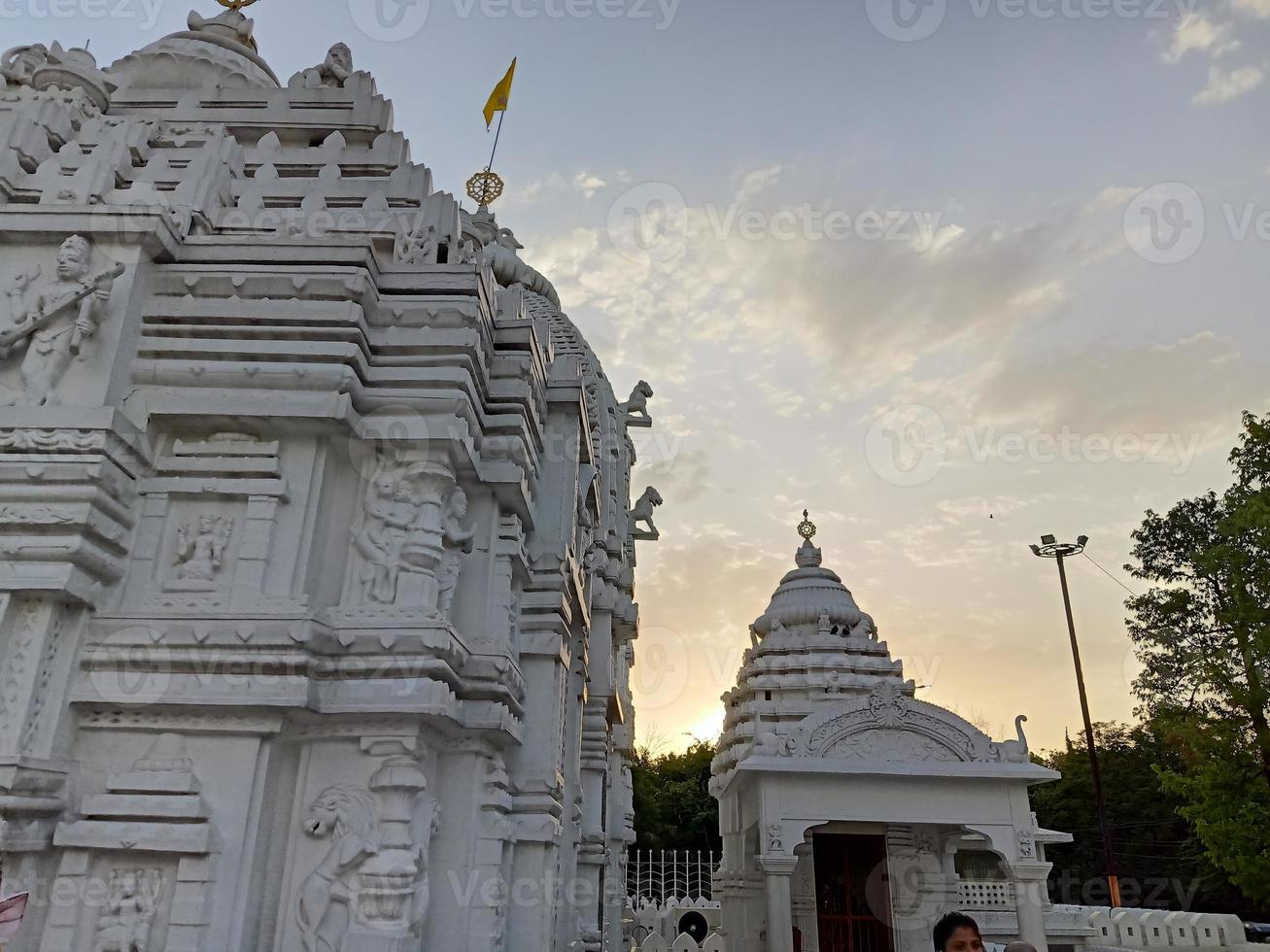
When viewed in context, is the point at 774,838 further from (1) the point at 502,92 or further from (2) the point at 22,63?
(2) the point at 22,63

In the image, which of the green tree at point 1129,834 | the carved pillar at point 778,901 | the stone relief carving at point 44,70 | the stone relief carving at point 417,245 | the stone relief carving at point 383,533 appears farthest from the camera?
the green tree at point 1129,834

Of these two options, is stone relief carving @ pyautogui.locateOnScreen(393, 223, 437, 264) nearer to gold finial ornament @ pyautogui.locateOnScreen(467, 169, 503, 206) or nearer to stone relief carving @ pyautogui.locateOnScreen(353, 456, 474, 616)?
stone relief carving @ pyautogui.locateOnScreen(353, 456, 474, 616)

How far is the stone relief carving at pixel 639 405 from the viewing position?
70.9ft

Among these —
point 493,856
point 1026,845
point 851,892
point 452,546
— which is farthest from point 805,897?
point 452,546

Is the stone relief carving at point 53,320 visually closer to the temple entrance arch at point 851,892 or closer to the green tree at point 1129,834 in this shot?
the temple entrance arch at point 851,892

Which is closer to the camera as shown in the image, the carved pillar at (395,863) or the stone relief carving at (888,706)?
the carved pillar at (395,863)

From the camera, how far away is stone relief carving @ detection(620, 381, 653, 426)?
70.9ft

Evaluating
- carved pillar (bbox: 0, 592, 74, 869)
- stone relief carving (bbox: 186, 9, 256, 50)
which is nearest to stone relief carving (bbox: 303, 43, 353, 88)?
stone relief carving (bbox: 186, 9, 256, 50)

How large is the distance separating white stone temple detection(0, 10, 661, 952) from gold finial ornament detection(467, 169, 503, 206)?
8.47 m

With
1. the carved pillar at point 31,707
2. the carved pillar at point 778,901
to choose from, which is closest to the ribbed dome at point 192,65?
the carved pillar at point 31,707

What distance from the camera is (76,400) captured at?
7133mm

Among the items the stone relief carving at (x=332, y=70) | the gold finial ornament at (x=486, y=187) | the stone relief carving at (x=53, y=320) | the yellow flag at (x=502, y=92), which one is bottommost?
the stone relief carving at (x=53, y=320)

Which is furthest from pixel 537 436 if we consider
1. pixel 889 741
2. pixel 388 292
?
pixel 889 741

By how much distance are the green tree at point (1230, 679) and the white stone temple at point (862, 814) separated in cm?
304
